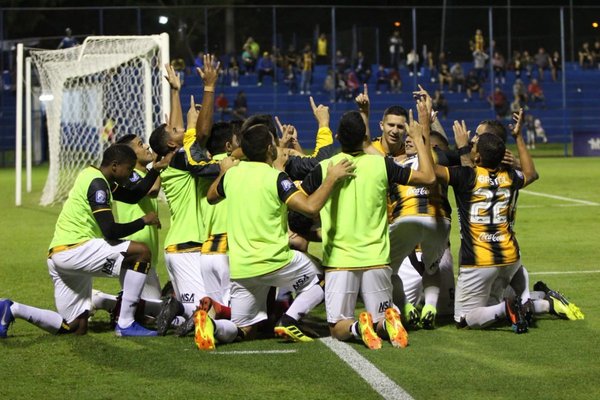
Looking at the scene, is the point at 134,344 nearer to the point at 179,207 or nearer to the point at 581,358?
the point at 179,207

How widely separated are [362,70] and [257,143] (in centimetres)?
3665

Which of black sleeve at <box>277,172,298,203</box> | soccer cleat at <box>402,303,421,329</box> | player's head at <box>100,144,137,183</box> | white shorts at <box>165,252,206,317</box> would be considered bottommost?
soccer cleat at <box>402,303,421,329</box>

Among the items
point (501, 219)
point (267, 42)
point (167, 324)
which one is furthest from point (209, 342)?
point (267, 42)

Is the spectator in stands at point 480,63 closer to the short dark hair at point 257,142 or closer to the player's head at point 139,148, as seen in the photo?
the player's head at point 139,148

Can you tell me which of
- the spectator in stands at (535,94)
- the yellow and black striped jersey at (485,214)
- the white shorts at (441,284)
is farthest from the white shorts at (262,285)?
Answer: the spectator in stands at (535,94)

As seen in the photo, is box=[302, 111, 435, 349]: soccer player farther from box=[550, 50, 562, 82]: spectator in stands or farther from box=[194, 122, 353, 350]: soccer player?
box=[550, 50, 562, 82]: spectator in stands

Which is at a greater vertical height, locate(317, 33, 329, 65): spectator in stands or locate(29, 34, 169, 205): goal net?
locate(317, 33, 329, 65): spectator in stands

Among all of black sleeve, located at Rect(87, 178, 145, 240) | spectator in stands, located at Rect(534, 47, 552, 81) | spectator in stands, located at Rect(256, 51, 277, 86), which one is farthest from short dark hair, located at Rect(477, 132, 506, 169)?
spectator in stands, located at Rect(534, 47, 552, 81)

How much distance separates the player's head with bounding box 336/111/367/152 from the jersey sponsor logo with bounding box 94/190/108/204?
6.55 feet

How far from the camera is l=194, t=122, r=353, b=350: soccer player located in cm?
909

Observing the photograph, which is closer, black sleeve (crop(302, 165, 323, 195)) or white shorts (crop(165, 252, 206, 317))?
black sleeve (crop(302, 165, 323, 195))

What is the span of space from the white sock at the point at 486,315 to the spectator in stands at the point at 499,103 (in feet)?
116

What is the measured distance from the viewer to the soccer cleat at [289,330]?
926 centimetres

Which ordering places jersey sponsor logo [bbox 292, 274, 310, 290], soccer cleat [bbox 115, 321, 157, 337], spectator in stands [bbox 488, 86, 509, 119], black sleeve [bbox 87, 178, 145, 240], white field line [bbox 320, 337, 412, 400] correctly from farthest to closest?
1. spectator in stands [bbox 488, 86, 509, 119]
2. soccer cleat [bbox 115, 321, 157, 337]
3. black sleeve [bbox 87, 178, 145, 240]
4. jersey sponsor logo [bbox 292, 274, 310, 290]
5. white field line [bbox 320, 337, 412, 400]
